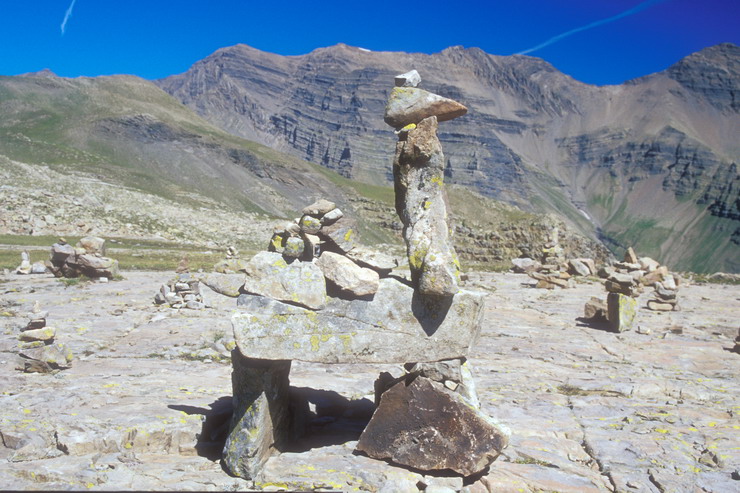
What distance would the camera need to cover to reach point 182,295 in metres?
21.5

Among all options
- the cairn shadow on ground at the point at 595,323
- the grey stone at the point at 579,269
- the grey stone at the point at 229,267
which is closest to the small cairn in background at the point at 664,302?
the cairn shadow on ground at the point at 595,323

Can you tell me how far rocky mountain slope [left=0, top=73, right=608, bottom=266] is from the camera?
6475 cm

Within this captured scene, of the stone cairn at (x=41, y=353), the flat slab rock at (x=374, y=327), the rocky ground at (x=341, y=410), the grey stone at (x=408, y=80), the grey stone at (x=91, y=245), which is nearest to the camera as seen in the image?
the rocky ground at (x=341, y=410)

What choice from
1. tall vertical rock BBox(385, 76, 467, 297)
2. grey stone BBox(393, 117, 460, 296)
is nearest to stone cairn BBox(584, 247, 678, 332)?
tall vertical rock BBox(385, 76, 467, 297)

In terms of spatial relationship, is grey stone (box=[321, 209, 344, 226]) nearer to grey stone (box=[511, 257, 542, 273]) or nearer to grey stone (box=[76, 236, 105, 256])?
grey stone (box=[76, 236, 105, 256])

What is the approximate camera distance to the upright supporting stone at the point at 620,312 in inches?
802

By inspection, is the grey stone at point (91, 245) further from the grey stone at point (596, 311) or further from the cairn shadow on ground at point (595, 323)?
the grey stone at point (596, 311)

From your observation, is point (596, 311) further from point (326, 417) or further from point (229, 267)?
→ point (229, 267)

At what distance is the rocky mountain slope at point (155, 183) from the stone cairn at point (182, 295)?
3554cm

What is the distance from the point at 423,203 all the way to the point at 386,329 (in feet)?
7.01

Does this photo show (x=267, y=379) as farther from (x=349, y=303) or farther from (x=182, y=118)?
(x=182, y=118)

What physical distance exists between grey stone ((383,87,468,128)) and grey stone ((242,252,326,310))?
290 centimetres

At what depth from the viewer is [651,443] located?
9172 mm

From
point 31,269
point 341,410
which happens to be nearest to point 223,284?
point 31,269
